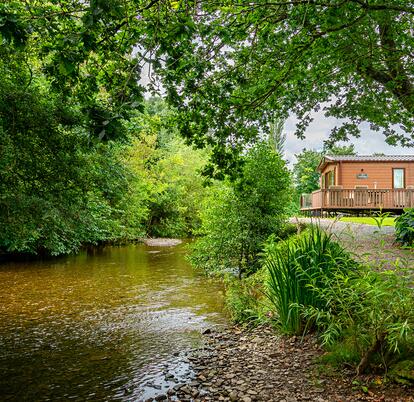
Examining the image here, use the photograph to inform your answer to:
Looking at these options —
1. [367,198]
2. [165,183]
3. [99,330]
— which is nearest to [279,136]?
[165,183]

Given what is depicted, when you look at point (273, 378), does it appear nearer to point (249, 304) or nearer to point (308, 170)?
point (249, 304)

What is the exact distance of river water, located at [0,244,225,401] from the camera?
426 centimetres

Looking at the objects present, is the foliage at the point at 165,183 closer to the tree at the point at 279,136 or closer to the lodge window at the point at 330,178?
the lodge window at the point at 330,178

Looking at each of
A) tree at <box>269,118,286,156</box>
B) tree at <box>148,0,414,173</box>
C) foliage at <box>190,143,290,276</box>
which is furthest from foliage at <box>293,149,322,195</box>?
tree at <box>148,0,414,173</box>

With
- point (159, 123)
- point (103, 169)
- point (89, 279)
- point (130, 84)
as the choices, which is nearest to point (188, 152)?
point (89, 279)

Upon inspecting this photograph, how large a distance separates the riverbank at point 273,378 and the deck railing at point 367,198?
14787 mm

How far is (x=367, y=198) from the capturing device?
60.3 ft

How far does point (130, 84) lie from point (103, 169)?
465cm

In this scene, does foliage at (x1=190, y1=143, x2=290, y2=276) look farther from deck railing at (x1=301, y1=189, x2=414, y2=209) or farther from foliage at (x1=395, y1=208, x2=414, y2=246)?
deck railing at (x1=301, y1=189, x2=414, y2=209)

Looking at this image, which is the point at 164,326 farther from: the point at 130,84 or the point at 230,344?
the point at 130,84

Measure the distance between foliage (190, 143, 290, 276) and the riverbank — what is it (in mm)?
4807

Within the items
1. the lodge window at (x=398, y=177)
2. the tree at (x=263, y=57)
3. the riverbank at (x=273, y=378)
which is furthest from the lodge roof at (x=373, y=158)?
the riverbank at (x=273, y=378)

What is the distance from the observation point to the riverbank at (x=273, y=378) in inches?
124

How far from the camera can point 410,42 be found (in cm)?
666
